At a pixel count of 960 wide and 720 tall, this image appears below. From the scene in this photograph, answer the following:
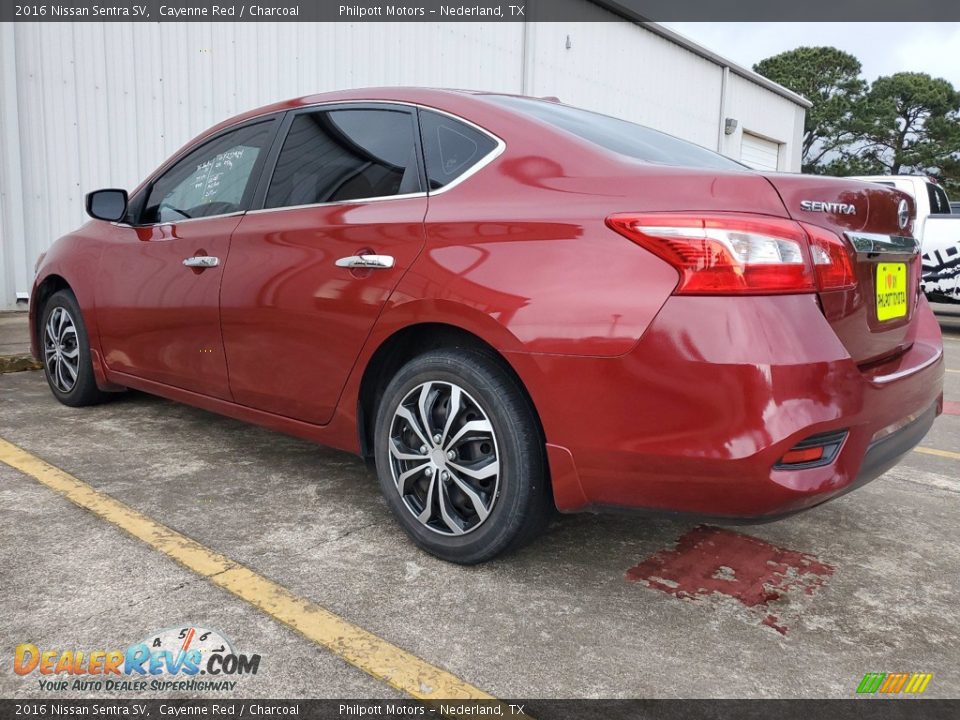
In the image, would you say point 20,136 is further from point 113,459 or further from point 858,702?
point 858,702

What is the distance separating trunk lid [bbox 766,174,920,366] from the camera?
2.03 metres

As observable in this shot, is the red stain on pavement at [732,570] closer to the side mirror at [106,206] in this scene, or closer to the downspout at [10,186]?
the side mirror at [106,206]

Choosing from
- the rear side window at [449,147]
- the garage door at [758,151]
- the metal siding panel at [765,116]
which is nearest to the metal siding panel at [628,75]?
the metal siding panel at [765,116]

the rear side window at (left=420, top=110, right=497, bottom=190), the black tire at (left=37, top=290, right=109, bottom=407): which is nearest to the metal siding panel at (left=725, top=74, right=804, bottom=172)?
the black tire at (left=37, top=290, right=109, bottom=407)

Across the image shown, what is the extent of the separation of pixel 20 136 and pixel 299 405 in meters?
6.23

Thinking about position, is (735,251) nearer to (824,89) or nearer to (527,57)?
(527,57)

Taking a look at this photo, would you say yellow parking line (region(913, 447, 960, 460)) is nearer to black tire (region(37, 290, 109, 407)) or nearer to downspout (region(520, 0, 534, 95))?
black tire (region(37, 290, 109, 407))

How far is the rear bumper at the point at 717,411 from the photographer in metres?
1.88

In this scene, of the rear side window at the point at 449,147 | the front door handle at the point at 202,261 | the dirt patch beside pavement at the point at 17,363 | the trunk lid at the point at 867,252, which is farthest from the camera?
the dirt patch beside pavement at the point at 17,363

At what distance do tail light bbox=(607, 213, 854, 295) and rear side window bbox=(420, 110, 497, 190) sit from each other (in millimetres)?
708

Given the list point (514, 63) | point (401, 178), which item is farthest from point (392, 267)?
point (514, 63)

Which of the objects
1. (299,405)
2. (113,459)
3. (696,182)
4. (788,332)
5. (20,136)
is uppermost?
(20,136)

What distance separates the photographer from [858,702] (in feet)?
5.96

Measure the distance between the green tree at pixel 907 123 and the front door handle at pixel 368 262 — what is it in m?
44.3
